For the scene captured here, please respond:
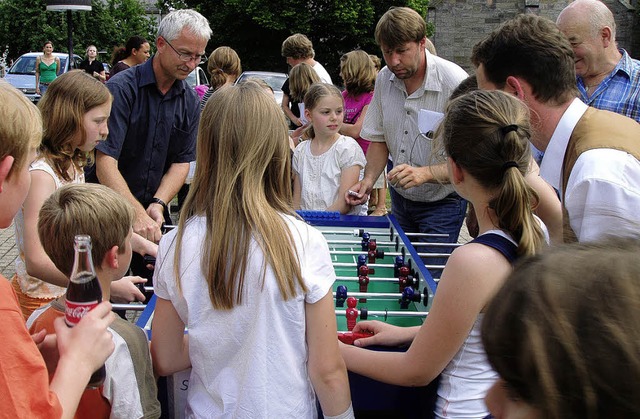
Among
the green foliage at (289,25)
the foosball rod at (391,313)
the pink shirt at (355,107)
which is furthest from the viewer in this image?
the green foliage at (289,25)

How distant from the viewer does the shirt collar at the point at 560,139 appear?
7.91 ft

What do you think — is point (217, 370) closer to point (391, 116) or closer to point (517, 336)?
point (517, 336)

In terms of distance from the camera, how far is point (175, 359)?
6.86 ft

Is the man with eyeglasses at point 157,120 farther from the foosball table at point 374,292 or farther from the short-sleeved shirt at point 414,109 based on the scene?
the short-sleeved shirt at point 414,109

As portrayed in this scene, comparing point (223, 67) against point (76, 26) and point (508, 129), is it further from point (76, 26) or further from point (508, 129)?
point (76, 26)

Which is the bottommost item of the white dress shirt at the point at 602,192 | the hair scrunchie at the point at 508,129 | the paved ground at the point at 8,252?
the paved ground at the point at 8,252

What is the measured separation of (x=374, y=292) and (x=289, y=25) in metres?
27.6

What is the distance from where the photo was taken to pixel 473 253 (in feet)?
6.32

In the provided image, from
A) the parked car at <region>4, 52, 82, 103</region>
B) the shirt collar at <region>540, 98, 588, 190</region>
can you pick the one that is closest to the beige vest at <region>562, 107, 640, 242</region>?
the shirt collar at <region>540, 98, 588, 190</region>

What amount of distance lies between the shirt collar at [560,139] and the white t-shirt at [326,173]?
216cm

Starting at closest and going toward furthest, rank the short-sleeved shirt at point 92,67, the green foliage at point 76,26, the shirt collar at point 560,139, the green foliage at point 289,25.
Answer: the shirt collar at point 560,139 < the short-sleeved shirt at point 92,67 < the green foliage at point 289,25 < the green foliage at point 76,26

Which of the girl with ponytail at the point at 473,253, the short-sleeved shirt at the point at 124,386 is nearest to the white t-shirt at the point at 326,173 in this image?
the girl with ponytail at the point at 473,253

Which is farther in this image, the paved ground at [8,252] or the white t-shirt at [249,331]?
the paved ground at [8,252]

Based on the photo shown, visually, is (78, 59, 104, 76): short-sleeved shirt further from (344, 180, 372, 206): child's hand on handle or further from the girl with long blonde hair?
the girl with long blonde hair
